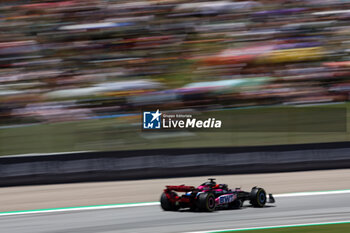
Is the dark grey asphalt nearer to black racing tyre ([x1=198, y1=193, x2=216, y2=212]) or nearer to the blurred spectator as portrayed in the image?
black racing tyre ([x1=198, y1=193, x2=216, y2=212])

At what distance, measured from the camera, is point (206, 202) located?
8438 mm

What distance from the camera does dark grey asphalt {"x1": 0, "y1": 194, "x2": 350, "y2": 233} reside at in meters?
7.82

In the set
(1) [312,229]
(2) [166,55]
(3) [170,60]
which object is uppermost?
(2) [166,55]

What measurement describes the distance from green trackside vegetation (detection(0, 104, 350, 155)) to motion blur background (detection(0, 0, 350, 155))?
0.06 meters

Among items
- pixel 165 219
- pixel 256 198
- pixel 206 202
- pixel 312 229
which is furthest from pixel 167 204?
pixel 312 229

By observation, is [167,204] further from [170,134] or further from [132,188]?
[170,134]

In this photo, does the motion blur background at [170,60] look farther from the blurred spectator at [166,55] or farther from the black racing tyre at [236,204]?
the black racing tyre at [236,204]

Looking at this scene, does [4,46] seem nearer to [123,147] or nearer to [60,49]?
[60,49]

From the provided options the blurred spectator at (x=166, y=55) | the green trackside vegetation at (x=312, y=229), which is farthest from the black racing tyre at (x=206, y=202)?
the blurred spectator at (x=166, y=55)

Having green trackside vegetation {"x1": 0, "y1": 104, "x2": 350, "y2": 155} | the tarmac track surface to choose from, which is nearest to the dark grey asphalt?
the tarmac track surface

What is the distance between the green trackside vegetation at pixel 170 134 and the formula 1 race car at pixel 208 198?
14.4 ft

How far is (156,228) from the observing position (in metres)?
7.75

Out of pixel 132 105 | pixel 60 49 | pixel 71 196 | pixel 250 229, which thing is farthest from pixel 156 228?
pixel 60 49

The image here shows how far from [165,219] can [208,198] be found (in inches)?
30.2
